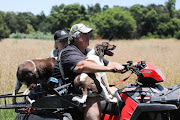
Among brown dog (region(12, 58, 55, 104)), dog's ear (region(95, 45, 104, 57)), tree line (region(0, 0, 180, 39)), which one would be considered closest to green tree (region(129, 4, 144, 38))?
tree line (region(0, 0, 180, 39))

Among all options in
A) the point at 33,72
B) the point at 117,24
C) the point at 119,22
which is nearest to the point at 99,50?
the point at 33,72

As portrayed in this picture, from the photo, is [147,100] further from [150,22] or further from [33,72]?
[150,22]

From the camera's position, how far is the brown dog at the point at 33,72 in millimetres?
4221

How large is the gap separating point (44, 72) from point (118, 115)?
203cm

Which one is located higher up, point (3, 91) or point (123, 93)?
point (123, 93)

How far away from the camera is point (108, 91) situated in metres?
2.82

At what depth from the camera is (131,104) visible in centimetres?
257

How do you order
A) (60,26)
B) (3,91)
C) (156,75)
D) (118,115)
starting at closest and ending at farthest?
1. (156,75)
2. (118,115)
3. (3,91)
4. (60,26)

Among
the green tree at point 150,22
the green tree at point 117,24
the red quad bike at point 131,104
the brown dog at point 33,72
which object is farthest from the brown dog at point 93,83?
the green tree at point 150,22

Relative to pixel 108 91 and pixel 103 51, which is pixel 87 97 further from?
pixel 103 51

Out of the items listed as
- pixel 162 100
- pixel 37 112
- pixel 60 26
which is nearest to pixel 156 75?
pixel 162 100

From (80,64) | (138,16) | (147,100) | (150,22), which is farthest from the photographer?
(138,16)

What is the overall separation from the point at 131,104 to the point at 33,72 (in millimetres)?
2299

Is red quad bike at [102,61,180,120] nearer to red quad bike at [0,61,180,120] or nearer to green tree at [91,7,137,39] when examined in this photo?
red quad bike at [0,61,180,120]
